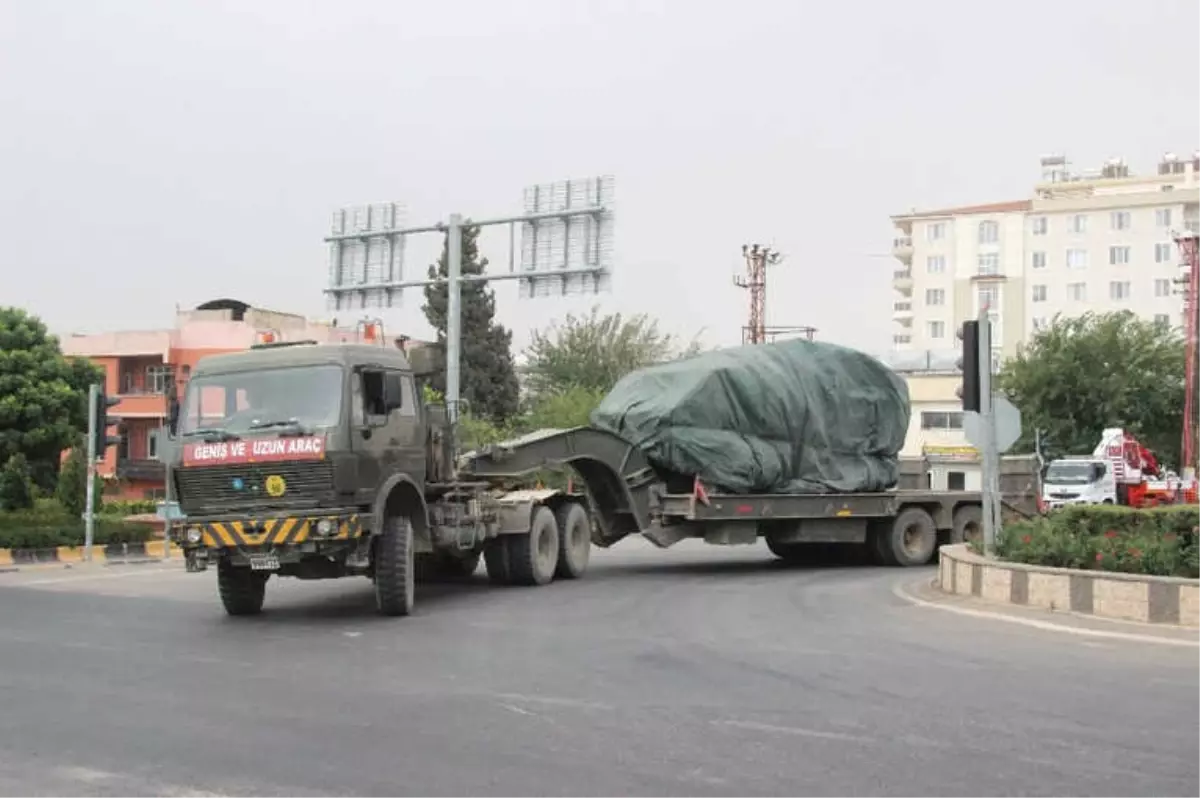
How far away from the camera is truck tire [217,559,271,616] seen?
13984 millimetres

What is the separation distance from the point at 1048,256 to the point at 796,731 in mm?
94986

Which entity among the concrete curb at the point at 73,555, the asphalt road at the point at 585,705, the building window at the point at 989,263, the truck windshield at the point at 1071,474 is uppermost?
the building window at the point at 989,263

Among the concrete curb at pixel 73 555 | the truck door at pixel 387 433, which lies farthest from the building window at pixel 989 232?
the truck door at pixel 387 433

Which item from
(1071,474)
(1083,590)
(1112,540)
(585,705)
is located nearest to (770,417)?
(1112,540)

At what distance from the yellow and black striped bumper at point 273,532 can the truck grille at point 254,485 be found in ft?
0.59

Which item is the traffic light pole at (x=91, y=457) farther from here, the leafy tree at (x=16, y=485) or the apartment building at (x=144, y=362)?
the apartment building at (x=144, y=362)

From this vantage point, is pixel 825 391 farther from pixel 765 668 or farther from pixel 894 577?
pixel 765 668

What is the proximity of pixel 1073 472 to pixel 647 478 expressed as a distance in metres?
28.6

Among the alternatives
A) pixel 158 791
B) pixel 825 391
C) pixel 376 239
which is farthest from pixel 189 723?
pixel 376 239

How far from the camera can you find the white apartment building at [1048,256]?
92062 mm

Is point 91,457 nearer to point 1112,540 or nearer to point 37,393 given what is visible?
point 37,393

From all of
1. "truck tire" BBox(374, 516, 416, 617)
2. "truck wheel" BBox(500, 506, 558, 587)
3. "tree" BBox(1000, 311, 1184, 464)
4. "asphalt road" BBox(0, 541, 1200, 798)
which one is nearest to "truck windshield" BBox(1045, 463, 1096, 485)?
"tree" BBox(1000, 311, 1184, 464)

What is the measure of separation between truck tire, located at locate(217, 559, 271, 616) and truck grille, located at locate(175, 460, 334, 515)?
96 cm

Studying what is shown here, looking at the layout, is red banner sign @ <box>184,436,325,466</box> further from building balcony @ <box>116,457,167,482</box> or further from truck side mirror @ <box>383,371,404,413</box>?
building balcony @ <box>116,457,167,482</box>
